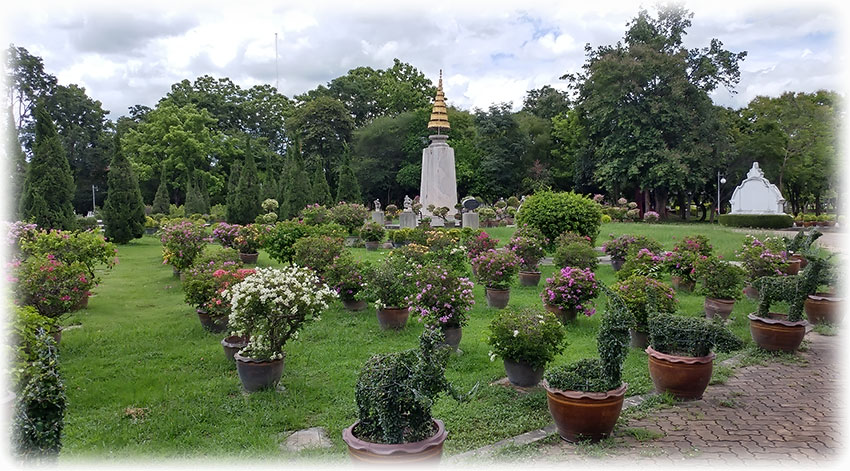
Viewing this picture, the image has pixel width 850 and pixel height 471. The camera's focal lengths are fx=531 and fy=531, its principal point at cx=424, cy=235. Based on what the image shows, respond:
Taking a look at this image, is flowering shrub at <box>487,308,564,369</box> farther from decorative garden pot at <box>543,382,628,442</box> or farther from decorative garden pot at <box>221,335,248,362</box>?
decorative garden pot at <box>221,335,248,362</box>

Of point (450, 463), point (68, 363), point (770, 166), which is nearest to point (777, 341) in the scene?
point (450, 463)

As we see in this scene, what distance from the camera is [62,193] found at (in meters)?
17.5

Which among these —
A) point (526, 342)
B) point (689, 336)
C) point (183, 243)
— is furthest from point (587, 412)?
point (183, 243)

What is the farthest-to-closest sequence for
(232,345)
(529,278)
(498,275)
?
(529,278) → (498,275) → (232,345)

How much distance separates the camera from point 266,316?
5.35m

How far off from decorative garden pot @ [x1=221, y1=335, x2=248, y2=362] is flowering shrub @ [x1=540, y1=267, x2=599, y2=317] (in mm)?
4301

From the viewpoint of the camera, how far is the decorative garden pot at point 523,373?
213 inches

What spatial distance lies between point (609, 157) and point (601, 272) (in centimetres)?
1994

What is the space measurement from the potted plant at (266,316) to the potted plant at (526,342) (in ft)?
6.32

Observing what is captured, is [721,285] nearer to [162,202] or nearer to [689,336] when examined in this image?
[689,336]

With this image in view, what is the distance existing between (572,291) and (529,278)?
3.34 m

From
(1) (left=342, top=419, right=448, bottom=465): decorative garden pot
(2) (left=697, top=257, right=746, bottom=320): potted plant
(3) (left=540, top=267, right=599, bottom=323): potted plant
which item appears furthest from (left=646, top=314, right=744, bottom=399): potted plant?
(2) (left=697, top=257, right=746, bottom=320): potted plant

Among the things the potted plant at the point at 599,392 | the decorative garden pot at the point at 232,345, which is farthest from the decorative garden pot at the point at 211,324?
the potted plant at the point at 599,392

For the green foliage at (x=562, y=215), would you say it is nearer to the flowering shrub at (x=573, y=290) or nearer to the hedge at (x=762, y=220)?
the flowering shrub at (x=573, y=290)
